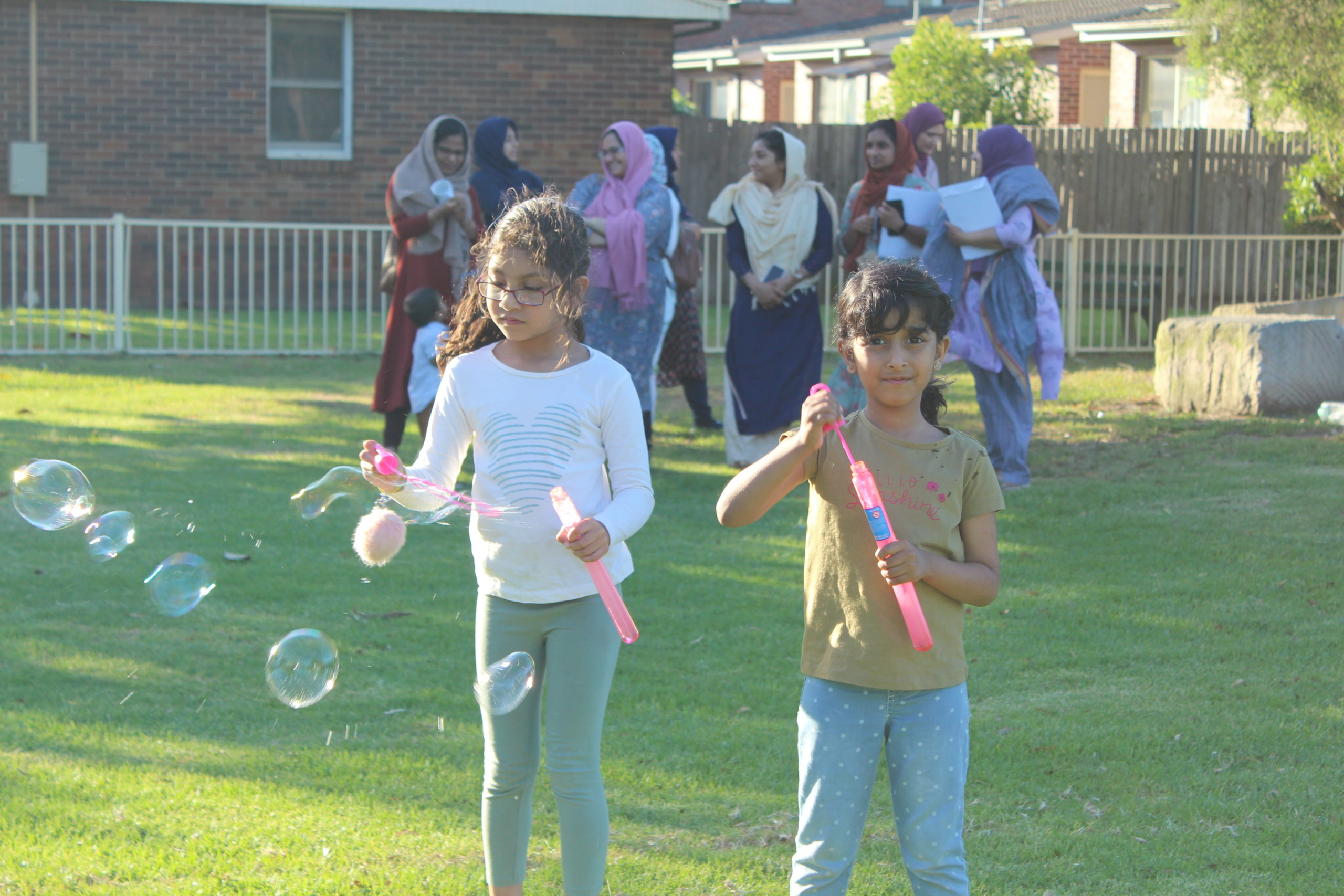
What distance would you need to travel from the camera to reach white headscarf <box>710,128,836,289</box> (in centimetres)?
833

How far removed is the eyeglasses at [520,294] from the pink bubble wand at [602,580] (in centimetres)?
43

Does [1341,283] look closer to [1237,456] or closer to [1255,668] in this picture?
[1237,456]

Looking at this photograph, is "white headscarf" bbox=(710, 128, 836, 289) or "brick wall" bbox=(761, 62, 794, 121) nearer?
"white headscarf" bbox=(710, 128, 836, 289)

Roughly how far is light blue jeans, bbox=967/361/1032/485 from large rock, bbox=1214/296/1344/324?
3.51 meters

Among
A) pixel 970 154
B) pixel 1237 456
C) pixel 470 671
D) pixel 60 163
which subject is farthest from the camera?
pixel 970 154

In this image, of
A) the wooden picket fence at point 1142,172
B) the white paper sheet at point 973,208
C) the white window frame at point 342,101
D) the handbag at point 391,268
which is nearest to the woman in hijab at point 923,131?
the white paper sheet at point 973,208

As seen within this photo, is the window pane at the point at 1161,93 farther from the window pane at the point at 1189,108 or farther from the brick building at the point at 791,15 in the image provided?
the brick building at the point at 791,15

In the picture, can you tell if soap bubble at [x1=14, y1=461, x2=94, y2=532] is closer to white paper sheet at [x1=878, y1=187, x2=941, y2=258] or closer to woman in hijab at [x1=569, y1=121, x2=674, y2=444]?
woman in hijab at [x1=569, y1=121, x2=674, y2=444]

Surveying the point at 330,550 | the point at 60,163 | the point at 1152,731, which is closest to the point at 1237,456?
the point at 1152,731

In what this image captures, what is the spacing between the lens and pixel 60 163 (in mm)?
16172

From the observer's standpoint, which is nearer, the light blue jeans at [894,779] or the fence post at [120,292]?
the light blue jeans at [894,779]

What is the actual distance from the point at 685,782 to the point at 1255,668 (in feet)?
7.14

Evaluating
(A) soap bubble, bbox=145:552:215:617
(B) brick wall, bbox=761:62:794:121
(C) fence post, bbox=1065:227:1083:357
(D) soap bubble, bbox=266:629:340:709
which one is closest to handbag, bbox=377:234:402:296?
(A) soap bubble, bbox=145:552:215:617

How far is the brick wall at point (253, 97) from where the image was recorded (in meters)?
16.1
